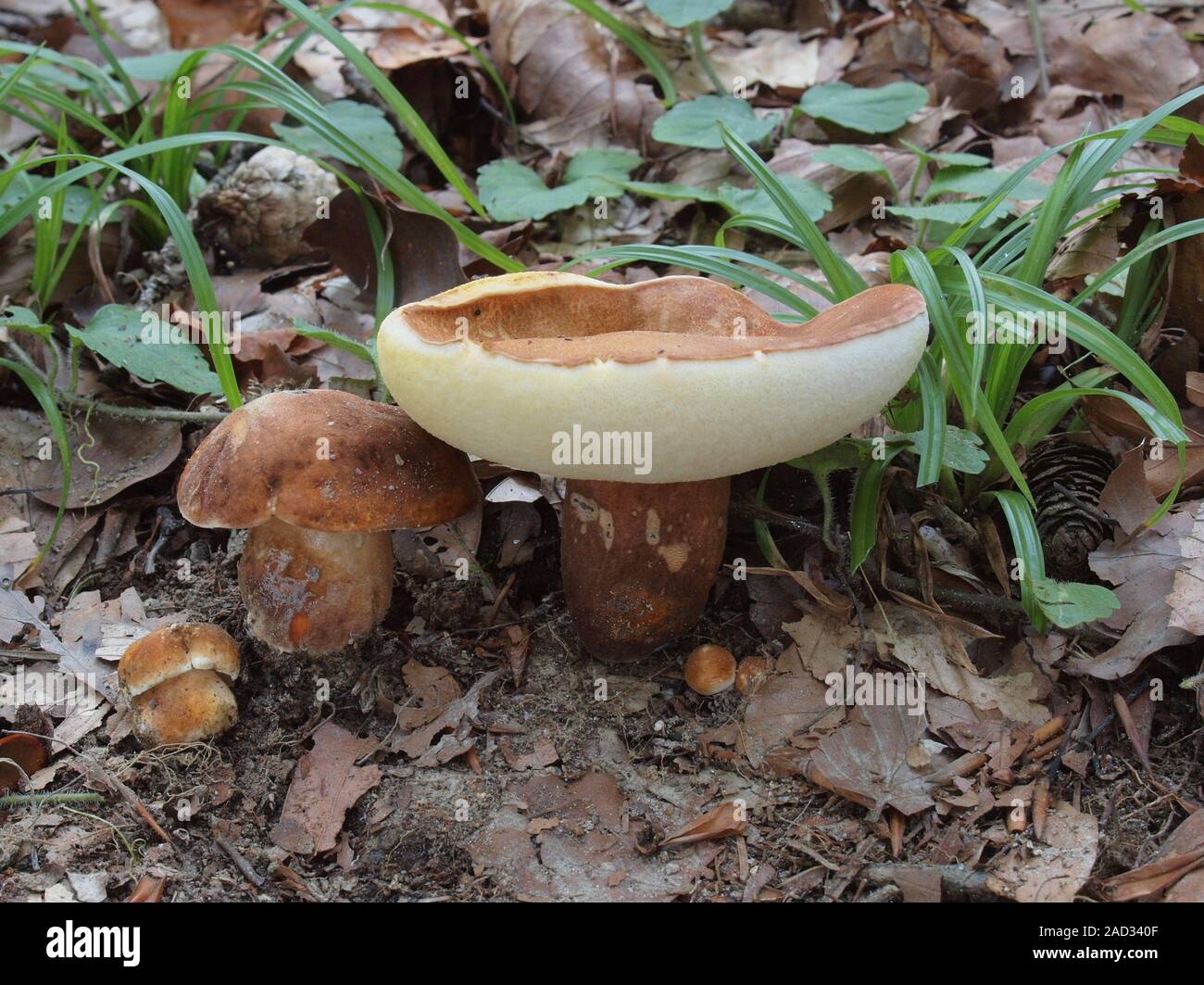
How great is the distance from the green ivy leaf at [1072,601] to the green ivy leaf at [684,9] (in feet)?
9.30

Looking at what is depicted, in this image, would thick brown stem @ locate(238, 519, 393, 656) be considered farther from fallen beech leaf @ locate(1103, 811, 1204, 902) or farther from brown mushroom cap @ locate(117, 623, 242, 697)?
fallen beech leaf @ locate(1103, 811, 1204, 902)

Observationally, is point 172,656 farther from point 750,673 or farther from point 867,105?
point 867,105

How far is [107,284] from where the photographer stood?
12.0ft

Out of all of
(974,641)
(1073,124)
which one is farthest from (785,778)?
(1073,124)

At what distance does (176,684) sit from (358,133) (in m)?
2.61

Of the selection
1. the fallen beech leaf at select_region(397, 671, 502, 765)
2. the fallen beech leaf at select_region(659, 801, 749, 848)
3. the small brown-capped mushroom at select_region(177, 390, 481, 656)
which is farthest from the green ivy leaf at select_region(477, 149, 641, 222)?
the fallen beech leaf at select_region(659, 801, 749, 848)

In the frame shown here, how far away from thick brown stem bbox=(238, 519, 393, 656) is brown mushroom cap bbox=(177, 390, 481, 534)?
0.21 meters

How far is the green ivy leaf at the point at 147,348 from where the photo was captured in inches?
113

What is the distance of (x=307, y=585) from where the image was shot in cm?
254

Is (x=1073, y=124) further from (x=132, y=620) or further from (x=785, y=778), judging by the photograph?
(x=132, y=620)

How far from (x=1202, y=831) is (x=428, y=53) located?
4455 millimetres

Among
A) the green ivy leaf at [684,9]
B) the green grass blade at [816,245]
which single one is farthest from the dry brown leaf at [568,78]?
the green grass blade at [816,245]

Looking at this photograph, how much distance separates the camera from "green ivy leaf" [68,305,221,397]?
287cm

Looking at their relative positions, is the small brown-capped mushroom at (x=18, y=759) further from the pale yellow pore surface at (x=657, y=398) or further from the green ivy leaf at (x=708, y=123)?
the green ivy leaf at (x=708, y=123)
